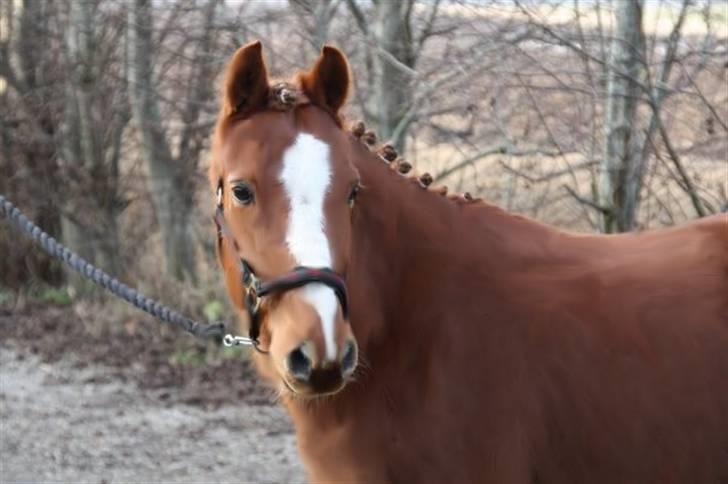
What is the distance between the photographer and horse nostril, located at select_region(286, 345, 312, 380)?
2828 mm

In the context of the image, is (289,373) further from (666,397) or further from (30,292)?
(30,292)

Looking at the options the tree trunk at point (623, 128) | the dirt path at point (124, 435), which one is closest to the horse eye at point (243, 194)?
the dirt path at point (124, 435)

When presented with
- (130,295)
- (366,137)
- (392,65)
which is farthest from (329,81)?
(392,65)

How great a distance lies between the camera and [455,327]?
3355mm

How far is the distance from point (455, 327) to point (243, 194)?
761 mm

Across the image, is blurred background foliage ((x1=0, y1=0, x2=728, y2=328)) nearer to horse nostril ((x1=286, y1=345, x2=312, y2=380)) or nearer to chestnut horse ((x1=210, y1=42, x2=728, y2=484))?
chestnut horse ((x1=210, y1=42, x2=728, y2=484))

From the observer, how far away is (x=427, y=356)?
10.9 feet

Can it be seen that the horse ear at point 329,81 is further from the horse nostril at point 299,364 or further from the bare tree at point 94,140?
the bare tree at point 94,140

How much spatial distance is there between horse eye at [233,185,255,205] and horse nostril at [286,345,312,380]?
48cm

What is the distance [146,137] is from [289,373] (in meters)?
7.09

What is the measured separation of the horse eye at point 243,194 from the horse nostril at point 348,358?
19.7 inches

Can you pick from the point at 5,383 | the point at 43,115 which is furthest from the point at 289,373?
the point at 43,115

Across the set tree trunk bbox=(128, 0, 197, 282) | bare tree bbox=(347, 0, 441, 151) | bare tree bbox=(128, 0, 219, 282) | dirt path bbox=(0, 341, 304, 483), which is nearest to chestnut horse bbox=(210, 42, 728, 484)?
→ dirt path bbox=(0, 341, 304, 483)

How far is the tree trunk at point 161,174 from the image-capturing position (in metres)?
9.22
